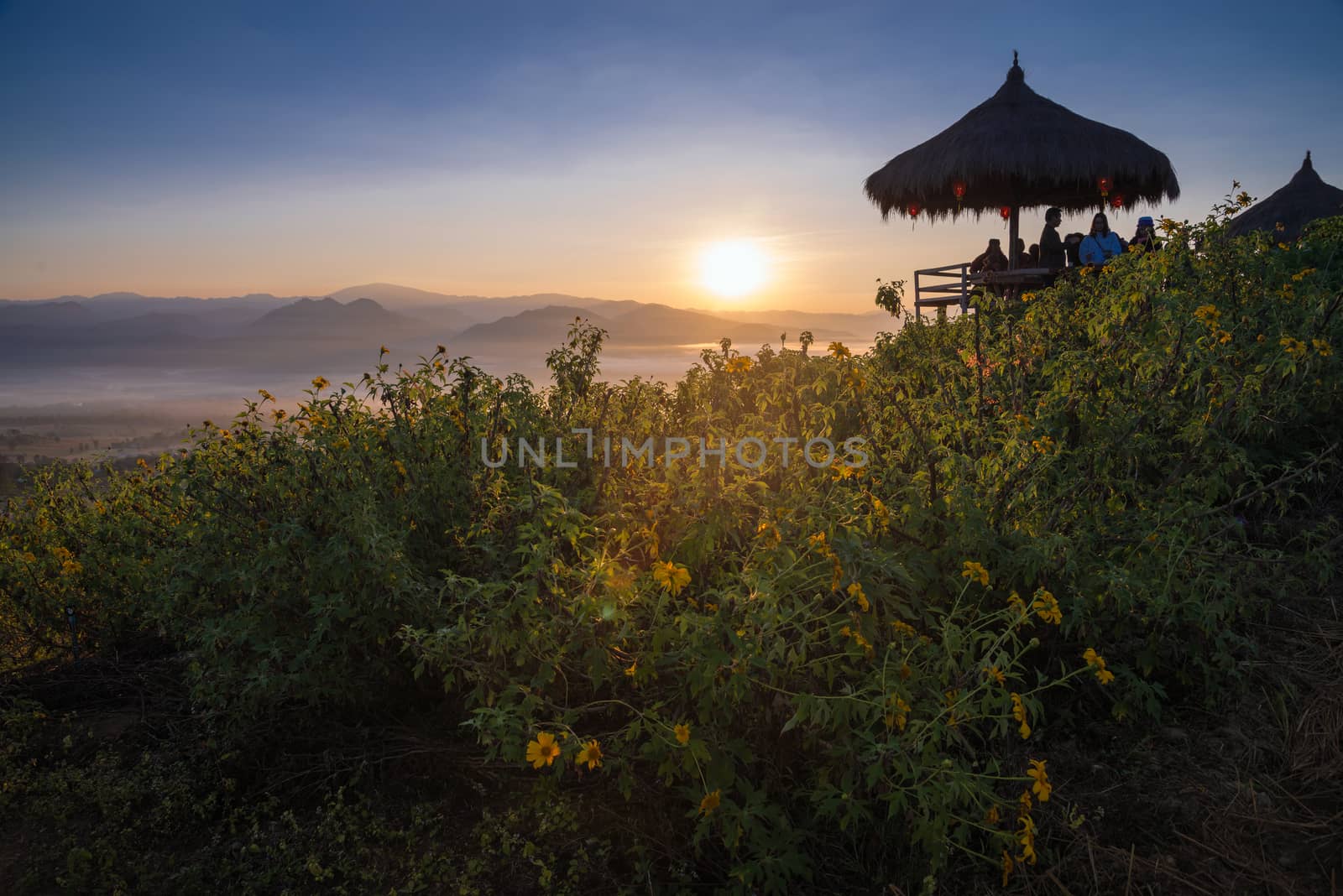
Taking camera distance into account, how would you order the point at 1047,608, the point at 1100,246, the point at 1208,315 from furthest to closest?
the point at 1100,246
the point at 1208,315
the point at 1047,608

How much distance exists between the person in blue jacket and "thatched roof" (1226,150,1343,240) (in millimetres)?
14189

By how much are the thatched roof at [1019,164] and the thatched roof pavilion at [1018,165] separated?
1 centimetres

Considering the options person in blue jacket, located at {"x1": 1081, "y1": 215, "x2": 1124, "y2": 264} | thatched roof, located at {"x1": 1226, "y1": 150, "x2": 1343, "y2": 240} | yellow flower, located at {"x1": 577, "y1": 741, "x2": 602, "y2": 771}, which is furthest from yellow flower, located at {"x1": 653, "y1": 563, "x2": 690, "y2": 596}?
thatched roof, located at {"x1": 1226, "y1": 150, "x2": 1343, "y2": 240}

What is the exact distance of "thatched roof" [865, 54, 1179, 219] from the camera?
11.1m

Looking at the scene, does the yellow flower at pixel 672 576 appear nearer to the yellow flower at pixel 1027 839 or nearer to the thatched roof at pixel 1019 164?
the yellow flower at pixel 1027 839

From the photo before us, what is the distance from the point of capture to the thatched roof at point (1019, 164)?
11.1 meters

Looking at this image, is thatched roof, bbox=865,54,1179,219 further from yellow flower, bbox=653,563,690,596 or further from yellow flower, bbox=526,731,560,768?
yellow flower, bbox=526,731,560,768

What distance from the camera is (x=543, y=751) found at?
1848 millimetres

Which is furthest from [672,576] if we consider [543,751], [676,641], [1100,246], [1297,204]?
[1297,204]

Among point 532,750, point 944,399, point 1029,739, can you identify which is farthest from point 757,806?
point 944,399

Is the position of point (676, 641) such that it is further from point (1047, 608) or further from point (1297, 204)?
point (1297, 204)

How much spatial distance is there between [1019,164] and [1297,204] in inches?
571

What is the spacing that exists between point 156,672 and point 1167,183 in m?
14.0

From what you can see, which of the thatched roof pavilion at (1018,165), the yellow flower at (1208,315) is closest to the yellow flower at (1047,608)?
the yellow flower at (1208,315)
